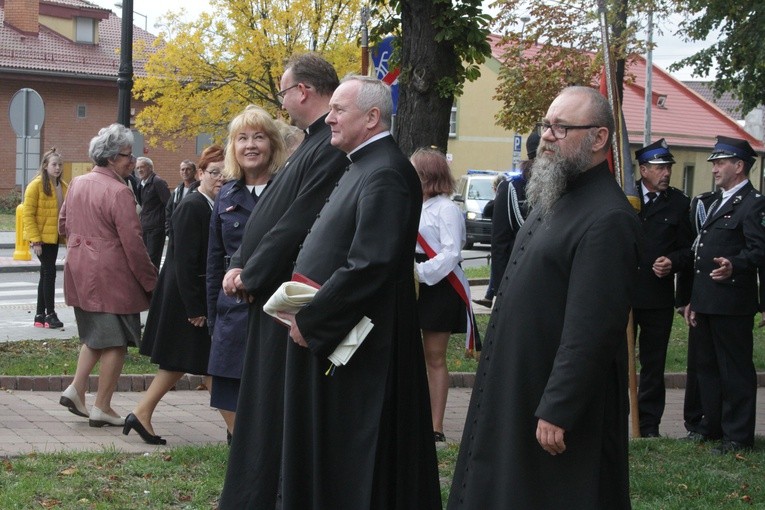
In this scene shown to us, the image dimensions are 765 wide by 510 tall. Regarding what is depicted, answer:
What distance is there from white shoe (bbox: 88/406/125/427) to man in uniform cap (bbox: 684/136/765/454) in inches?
156

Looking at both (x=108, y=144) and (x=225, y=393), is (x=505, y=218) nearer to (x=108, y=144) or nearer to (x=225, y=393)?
(x=108, y=144)

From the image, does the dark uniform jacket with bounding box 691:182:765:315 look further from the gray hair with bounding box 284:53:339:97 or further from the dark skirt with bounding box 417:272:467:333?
the gray hair with bounding box 284:53:339:97

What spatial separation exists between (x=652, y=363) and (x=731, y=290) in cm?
97

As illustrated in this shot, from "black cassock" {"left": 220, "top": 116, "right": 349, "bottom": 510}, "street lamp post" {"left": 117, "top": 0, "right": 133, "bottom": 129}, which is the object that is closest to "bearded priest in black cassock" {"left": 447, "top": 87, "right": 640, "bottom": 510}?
"black cassock" {"left": 220, "top": 116, "right": 349, "bottom": 510}

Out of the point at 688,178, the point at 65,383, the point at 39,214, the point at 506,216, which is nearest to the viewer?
the point at 65,383

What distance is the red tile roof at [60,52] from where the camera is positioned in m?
46.7

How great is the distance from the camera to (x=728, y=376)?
26.3 feet

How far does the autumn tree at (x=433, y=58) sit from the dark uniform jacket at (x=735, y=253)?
4419 millimetres

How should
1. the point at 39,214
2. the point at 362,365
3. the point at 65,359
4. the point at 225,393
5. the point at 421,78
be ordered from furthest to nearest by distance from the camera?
1. the point at 39,214
2. the point at 421,78
3. the point at 65,359
4. the point at 225,393
5. the point at 362,365

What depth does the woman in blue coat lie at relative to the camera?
6.68 metres

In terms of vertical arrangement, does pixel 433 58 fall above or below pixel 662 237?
above

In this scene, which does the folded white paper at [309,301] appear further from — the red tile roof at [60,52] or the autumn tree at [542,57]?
the red tile roof at [60,52]

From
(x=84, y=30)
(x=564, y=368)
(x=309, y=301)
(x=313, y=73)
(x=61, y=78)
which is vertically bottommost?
→ (x=564, y=368)

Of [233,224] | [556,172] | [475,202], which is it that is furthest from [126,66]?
[475,202]
